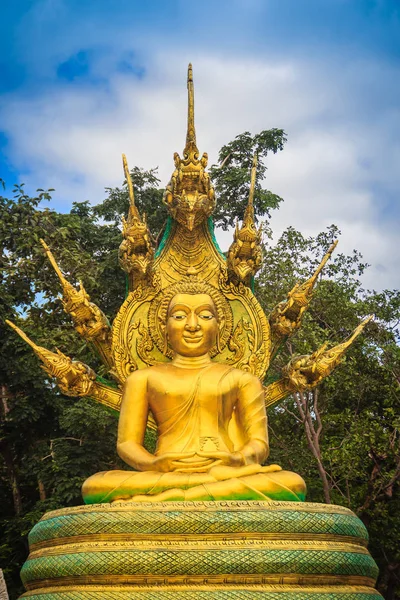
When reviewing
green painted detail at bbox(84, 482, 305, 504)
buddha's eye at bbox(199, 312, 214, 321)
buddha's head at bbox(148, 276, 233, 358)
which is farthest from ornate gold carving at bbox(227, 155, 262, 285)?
green painted detail at bbox(84, 482, 305, 504)

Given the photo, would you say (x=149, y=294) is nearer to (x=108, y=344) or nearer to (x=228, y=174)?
(x=108, y=344)

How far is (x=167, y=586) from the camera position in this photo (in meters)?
6.01

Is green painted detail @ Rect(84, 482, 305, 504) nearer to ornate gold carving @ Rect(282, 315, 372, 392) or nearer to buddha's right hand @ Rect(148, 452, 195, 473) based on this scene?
buddha's right hand @ Rect(148, 452, 195, 473)

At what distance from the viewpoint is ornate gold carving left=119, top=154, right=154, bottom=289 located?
8875mm

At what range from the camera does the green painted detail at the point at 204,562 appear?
6.03 metres

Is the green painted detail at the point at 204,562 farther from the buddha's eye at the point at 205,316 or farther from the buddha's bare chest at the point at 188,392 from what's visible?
the buddha's eye at the point at 205,316

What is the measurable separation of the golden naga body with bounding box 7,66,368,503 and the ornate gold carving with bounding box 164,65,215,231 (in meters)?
0.01

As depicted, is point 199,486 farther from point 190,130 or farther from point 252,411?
point 190,130

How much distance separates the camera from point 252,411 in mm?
8453

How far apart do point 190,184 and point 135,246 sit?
860 mm

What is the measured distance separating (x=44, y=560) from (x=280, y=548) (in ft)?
5.94

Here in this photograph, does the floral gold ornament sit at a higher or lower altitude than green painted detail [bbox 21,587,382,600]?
higher

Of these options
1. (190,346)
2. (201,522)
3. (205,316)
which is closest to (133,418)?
(190,346)

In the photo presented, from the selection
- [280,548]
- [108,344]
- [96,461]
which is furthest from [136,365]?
[96,461]
